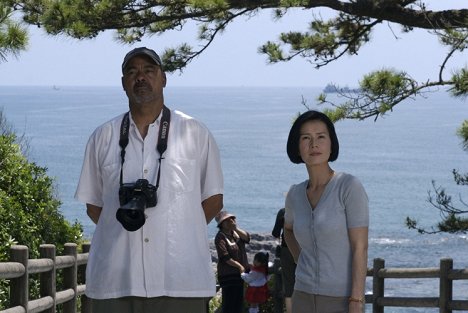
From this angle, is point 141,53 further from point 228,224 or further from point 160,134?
point 228,224

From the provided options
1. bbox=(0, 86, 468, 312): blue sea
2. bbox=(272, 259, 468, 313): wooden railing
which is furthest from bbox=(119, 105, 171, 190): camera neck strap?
bbox=(0, 86, 468, 312): blue sea

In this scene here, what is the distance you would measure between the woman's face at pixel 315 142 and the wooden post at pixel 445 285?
6.42 metres

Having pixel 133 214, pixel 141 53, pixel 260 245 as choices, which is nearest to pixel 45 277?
pixel 141 53

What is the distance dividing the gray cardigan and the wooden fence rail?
263 cm

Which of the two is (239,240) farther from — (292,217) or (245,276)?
(292,217)

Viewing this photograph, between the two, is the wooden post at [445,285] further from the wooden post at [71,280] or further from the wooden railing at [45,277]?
the wooden post at [71,280]

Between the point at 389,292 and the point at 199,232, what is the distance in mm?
41492

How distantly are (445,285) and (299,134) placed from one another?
6.64 meters

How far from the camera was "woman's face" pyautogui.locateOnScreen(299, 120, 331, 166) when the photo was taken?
15.2 ft

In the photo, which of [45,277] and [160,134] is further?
[45,277]

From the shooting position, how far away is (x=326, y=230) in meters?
4.49

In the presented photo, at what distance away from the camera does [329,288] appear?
4461 mm

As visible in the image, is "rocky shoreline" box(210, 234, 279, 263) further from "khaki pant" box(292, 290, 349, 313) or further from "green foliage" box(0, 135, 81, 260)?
"khaki pant" box(292, 290, 349, 313)

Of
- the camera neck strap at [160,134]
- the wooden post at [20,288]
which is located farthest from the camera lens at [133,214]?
the wooden post at [20,288]
